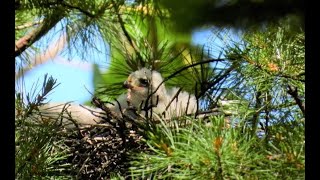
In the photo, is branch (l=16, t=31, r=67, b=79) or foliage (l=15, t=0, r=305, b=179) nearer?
foliage (l=15, t=0, r=305, b=179)

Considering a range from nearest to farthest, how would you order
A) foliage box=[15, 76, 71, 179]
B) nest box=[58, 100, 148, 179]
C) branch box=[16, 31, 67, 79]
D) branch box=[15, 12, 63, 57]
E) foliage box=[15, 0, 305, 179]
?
foliage box=[15, 0, 305, 179]
foliage box=[15, 76, 71, 179]
nest box=[58, 100, 148, 179]
branch box=[15, 12, 63, 57]
branch box=[16, 31, 67, 79]

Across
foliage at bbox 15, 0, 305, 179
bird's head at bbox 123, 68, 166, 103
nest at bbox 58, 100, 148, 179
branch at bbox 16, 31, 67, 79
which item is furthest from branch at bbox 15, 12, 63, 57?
nest at bbox 58, 100, 148, 179

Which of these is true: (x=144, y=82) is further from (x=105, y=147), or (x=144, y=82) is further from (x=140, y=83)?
(x=105, y=147)

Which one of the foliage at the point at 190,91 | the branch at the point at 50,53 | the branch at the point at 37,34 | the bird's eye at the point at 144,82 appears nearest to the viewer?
the foliage at the point at 190,91

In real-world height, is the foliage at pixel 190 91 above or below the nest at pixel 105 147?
above

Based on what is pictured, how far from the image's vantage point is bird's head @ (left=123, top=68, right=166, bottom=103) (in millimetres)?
3330

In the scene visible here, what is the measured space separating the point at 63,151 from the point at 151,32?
1.63 meters

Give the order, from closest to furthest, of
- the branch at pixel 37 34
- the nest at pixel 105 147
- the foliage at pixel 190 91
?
1. the foliage at pixel 190 91
2. the nest at pixel 105 147
3. the branch at pixel 37 34

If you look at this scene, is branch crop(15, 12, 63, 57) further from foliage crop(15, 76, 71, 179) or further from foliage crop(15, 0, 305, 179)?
foliage crop(15, 76, 71, 179)

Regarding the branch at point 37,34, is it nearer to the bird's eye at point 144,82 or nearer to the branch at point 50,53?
the branch at point 50,53

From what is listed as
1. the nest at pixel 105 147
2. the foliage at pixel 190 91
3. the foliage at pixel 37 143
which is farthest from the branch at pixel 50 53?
the foliage at pixel 37 143

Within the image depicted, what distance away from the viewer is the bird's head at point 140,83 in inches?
131

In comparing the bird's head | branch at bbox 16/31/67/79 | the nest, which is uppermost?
branch at bbox 16/31/67/79

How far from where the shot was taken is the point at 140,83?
11.0 feet
